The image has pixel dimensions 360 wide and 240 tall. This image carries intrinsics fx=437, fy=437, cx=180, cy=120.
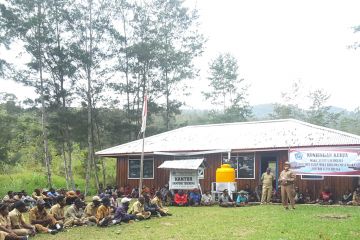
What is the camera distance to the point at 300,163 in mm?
18422

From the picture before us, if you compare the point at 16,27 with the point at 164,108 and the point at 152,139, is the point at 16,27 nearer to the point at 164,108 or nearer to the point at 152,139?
the point at 152,139

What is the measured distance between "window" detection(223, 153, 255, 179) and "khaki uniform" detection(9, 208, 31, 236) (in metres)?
12.6

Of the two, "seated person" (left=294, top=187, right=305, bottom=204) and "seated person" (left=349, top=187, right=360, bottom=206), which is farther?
"seated person" (left=294, top=187, right=305, bottom=204)

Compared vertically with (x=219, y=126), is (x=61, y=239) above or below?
below

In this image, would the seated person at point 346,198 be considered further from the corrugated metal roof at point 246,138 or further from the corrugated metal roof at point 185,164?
the corrugated metal roof at point 185,164

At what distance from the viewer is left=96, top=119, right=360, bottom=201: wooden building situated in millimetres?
19812

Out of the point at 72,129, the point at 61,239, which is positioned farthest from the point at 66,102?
the point at 61,239

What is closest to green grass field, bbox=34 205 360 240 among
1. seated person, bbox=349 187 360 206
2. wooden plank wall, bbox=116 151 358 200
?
seated person, bbox=349 187 360 206

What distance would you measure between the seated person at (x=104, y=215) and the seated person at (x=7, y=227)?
2580 mm

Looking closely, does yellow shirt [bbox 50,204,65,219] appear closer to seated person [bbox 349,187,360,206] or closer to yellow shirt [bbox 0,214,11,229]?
yellow shirt [bbox 0,214,11,229]

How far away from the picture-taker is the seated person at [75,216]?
13.3 metres

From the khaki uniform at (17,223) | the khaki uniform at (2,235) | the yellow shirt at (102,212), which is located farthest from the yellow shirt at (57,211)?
the khaki uniform at (2,235)

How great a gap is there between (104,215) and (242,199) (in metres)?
7.82

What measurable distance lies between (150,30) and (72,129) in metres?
10.0
